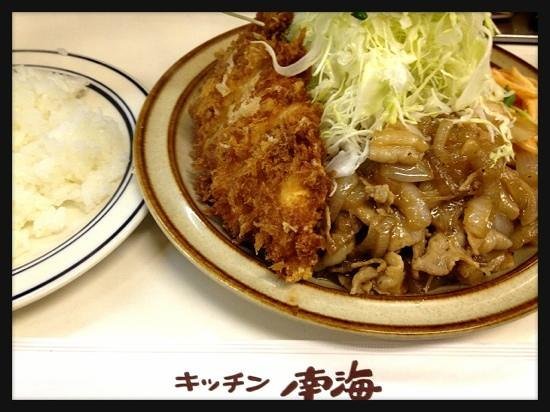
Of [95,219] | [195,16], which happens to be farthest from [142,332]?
[195,16]

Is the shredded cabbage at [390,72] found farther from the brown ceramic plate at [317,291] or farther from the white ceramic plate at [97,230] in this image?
the white ceramic plate at [97,230]

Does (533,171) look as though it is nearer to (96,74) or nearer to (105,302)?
(105,302)

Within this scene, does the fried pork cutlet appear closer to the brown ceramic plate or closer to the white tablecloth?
the brown ceramic plate

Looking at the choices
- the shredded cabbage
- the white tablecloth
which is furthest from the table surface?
the shredded cabbage

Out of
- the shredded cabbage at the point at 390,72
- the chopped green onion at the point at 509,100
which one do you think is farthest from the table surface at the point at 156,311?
the chopped green onion at the point at 509,100
